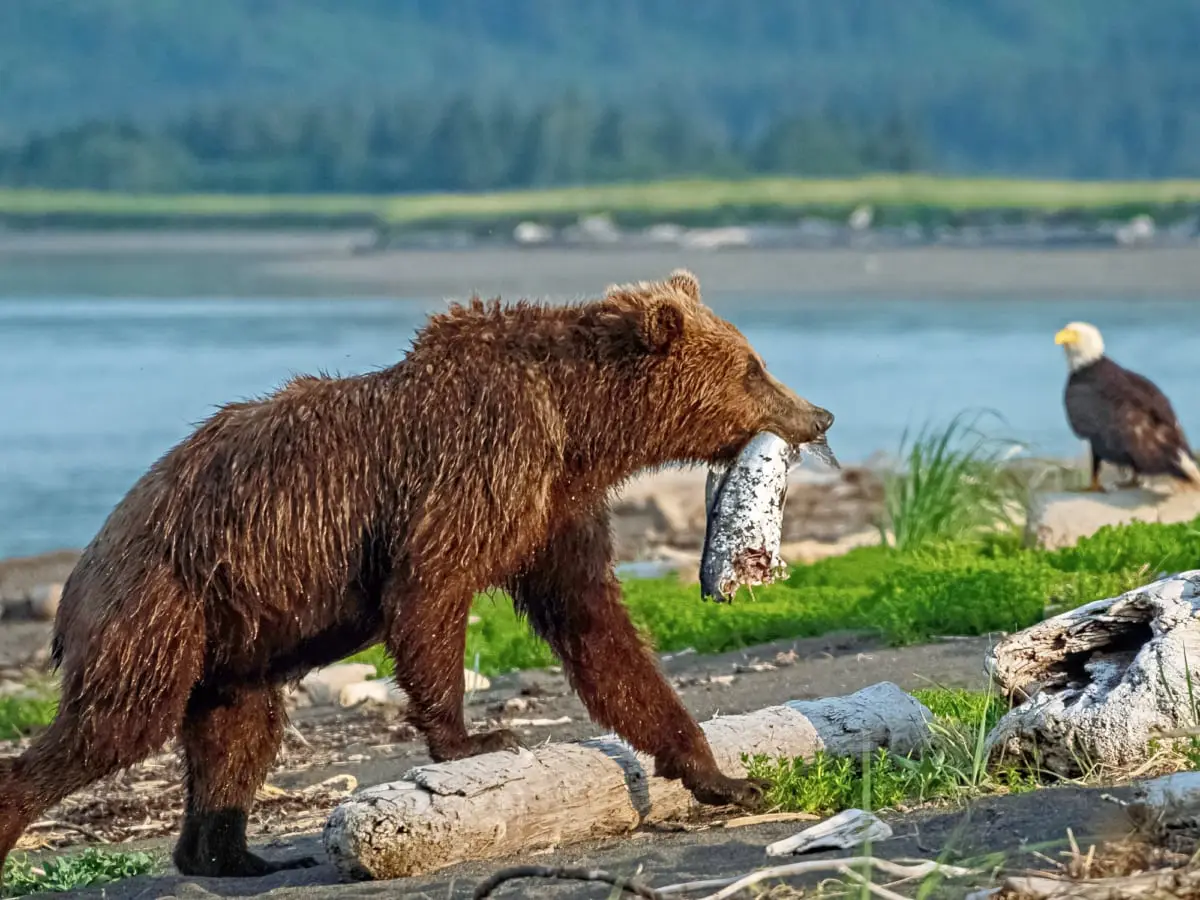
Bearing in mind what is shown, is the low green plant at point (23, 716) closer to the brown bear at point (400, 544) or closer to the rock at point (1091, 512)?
the brown bear at point (400, 544)

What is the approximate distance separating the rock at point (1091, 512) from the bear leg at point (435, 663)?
5.06 meters

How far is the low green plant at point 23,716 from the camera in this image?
9.70 metres

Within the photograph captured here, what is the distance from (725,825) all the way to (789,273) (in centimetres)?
5805

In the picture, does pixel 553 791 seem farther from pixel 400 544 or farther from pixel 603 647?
pixel 400 544

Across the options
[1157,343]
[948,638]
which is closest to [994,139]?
[1157,343]

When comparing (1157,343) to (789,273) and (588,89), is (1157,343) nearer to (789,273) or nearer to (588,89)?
(789,273)

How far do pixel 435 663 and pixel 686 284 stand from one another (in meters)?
1.66

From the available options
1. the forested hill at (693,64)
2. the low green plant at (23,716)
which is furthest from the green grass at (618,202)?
the low green plant at (23,716)

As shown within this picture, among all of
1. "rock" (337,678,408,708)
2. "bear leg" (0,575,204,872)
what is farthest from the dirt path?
"bear leg" (0,575,204,872)

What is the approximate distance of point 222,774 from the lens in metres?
6.40

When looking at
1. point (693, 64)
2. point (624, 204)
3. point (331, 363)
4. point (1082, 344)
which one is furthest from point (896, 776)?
point (693, 64)

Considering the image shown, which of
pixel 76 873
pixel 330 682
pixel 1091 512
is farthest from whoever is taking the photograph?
pixel 1091 512

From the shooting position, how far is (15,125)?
468 ft

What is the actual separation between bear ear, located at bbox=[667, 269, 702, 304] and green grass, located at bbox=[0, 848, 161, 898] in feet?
8.37
